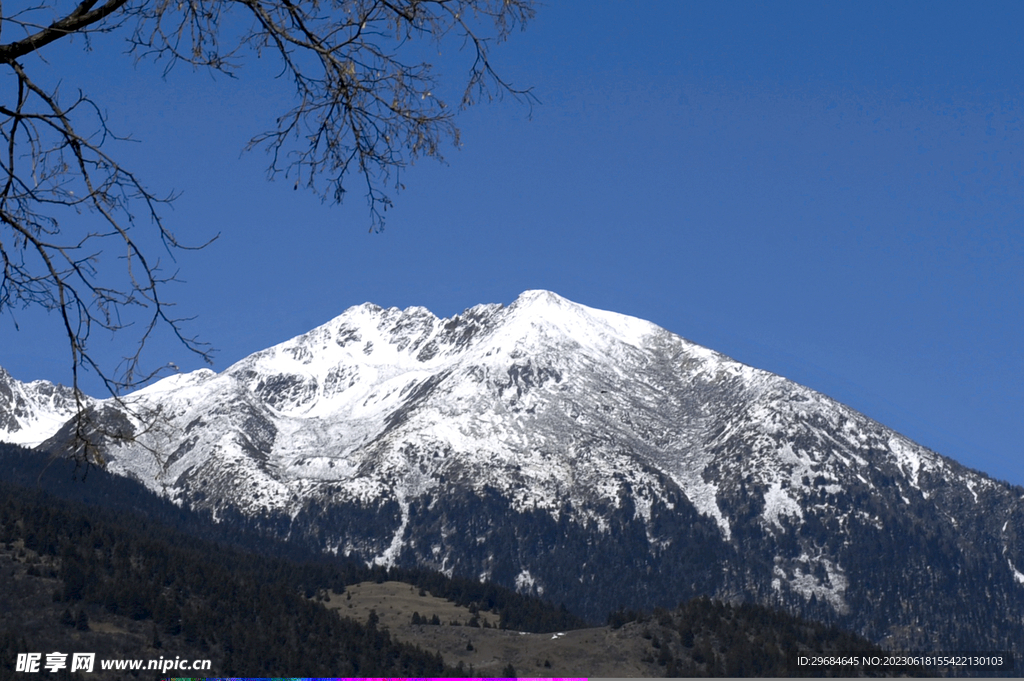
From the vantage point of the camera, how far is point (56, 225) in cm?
1108

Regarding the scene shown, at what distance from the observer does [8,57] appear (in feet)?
32.6

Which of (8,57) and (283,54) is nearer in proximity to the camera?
(8,57)

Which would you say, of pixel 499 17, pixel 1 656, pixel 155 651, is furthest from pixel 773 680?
pixel 499 17

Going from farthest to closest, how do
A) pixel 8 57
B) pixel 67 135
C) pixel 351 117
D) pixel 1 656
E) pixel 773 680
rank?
pixel 773 680, pixel 1 656, pixel 351 117, pixel 67 135, pixel 8 57

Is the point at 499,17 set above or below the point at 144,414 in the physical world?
above

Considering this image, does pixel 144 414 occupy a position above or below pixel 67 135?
below

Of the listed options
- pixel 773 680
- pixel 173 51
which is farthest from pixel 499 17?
pixel 773 680

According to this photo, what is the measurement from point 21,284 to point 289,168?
265cm

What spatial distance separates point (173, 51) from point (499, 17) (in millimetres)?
3115

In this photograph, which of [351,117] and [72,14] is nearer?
[72,14]

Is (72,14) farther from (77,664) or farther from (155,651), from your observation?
(155,651)

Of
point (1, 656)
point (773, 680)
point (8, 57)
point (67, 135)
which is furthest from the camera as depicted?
point (773, 680)

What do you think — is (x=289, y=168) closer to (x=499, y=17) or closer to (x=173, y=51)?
(x=173, y=51)

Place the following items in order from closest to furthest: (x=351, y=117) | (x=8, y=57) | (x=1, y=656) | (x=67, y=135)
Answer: (x=8, y=57)
(x=67, y=135)
(x=351, y=117)
(x=1, y=656)
